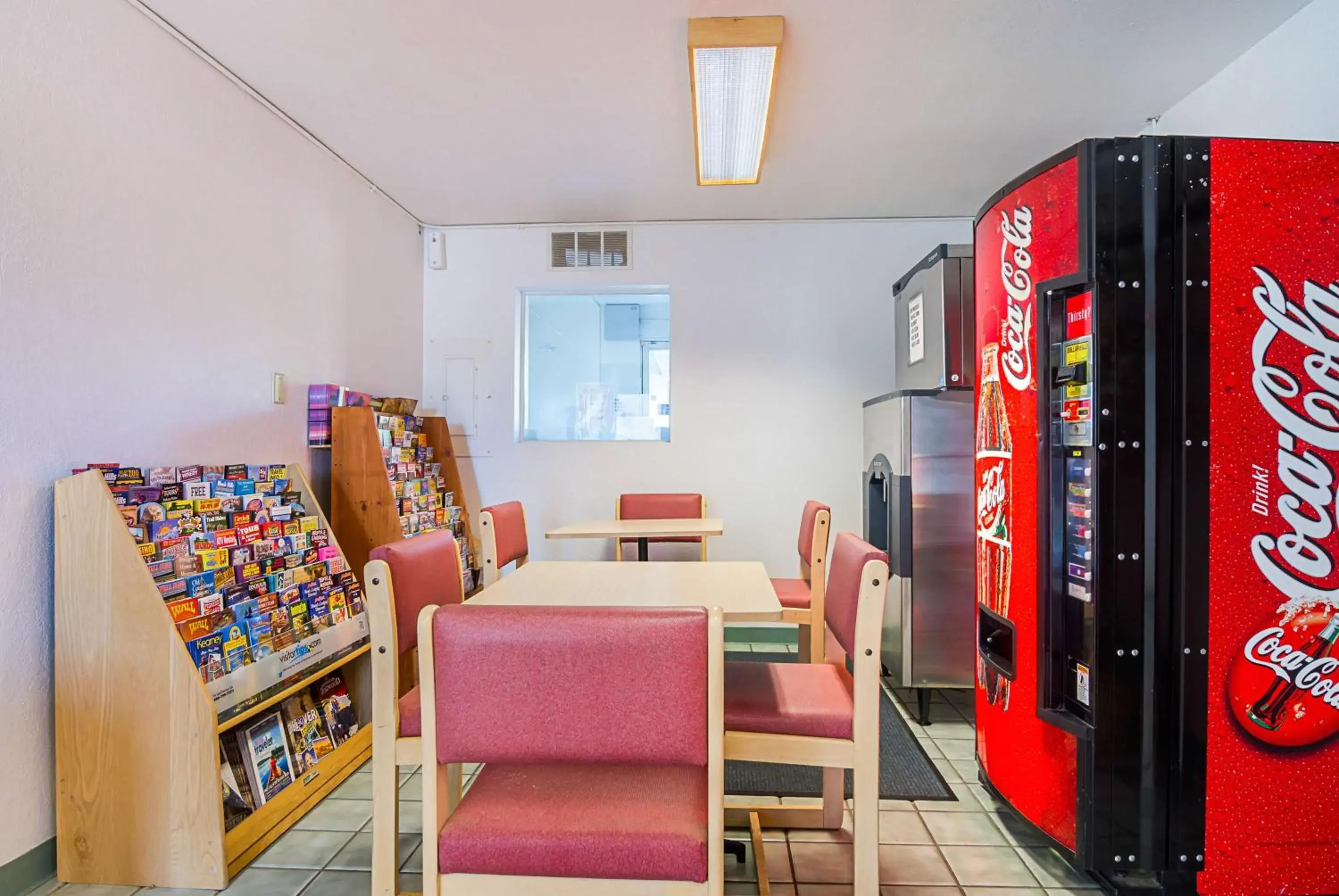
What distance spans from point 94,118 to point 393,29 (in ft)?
3.28

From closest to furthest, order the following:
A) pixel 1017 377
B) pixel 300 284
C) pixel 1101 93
→ pixel 1017 377 → pixel 1101 93 → pixel 300 284

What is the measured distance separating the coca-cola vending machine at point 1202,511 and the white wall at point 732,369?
2.46m

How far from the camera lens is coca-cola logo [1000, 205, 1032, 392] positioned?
1.78 m

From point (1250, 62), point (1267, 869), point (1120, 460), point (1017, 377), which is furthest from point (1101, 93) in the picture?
point (1267, 869)

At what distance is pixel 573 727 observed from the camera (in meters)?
0.99

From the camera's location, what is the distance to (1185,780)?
158 cm

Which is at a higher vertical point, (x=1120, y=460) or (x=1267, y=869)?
(x=1120, y=460)

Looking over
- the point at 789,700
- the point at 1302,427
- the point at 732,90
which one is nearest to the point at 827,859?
the point at 789,700

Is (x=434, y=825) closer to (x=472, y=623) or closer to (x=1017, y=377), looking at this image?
(x=472, y=623)

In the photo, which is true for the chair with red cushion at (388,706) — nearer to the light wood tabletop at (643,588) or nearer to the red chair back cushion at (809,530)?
the light wood tabletop at (643,588)

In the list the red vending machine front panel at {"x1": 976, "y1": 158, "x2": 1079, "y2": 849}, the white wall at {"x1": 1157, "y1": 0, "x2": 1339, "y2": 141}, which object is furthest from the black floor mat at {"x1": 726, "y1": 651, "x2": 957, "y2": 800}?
the white wall at {"x1": 1157, "y1": 0, "x2": 1339, "y2": 141}

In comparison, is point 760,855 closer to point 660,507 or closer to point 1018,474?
point 1018,474

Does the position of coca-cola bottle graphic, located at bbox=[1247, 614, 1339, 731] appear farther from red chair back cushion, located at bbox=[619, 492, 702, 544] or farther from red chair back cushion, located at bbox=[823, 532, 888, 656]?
red chair back cushion, located at bbox=[619, 492, 702, 544]

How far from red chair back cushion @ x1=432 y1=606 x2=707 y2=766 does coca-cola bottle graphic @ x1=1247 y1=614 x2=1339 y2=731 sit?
1.53m
